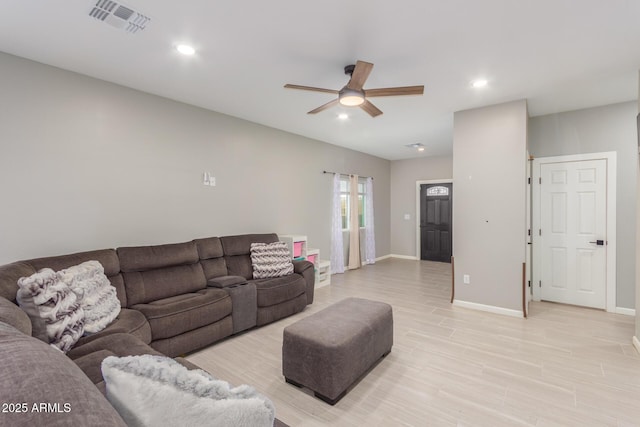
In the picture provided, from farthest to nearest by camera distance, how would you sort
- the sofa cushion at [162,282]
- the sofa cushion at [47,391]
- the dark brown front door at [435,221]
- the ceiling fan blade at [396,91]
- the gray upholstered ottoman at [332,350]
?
the dark brown front door at [435,221]
the sofa cushion at [162,282]
the ceiling fan blade at [396,91]
the gray upholstered ottoman at [332,350]
the sofa cushion at [47,391]

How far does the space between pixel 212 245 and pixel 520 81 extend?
4.02m

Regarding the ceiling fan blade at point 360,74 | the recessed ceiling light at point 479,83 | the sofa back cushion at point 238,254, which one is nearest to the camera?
the ceiling fan blade at point 360,74

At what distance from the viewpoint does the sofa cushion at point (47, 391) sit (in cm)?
53

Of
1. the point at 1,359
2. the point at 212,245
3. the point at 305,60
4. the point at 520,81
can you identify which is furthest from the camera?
the point at 212,245

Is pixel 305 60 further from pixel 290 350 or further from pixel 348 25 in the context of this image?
pixel 290 350

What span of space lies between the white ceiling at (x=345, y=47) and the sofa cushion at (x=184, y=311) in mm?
2272

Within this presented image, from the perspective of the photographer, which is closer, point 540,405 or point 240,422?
point 240,422

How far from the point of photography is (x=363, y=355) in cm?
230

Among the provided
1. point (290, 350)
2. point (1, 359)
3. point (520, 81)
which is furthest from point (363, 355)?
point (520, 81)

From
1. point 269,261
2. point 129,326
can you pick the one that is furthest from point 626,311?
point 129,326

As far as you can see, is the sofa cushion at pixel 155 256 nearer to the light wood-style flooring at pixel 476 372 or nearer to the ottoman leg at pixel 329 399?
the light wood-style flooring at pixel 476 372

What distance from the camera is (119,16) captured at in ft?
6.72

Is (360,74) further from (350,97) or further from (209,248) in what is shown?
(209,248)

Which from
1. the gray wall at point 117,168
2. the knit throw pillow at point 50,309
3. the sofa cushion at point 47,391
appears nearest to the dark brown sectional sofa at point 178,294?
the knit throw pillow at point 50,309
